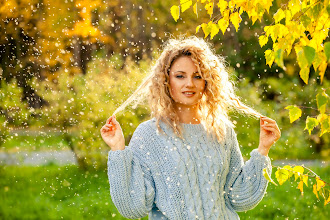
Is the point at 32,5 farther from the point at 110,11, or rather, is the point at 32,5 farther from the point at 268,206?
the point at 268,206

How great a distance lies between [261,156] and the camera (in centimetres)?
260

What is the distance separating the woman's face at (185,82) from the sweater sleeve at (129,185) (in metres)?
0.37

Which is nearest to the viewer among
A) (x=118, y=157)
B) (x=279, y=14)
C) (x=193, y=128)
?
(x=279, y=14)

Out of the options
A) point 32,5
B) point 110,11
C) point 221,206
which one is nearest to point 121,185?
point 221,206

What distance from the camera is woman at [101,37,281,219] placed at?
234 centimetres

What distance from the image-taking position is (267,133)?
8.43 ft

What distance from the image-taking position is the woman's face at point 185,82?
8.05 ft

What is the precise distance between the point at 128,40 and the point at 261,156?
564 inches

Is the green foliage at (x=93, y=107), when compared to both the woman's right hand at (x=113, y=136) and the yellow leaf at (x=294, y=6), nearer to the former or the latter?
the woman's right hand at (x=113, y=136)

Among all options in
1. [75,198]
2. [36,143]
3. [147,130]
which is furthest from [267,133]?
[36,143]

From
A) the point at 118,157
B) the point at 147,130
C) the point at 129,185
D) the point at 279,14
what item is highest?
the point at 279,14

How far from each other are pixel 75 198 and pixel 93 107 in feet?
4.12

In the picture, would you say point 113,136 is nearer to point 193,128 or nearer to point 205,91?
point 193,128

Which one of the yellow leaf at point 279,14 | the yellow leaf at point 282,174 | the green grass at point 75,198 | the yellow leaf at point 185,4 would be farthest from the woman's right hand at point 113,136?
the green grass at point 75,198
